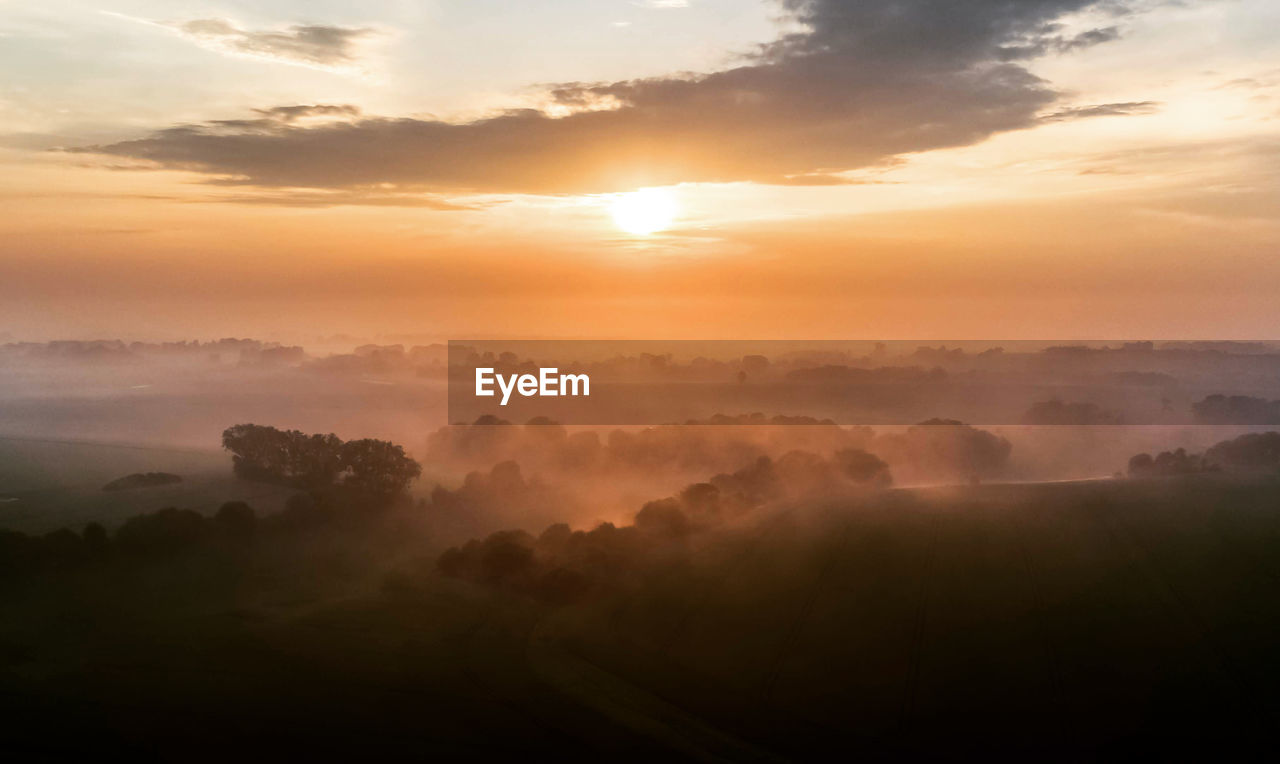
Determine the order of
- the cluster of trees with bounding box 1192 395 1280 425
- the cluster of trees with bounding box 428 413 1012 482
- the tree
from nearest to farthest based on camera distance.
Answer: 1. the tree
2. the cluster of trees with bounding box 428 413 1012 482
3. the cluster of trees with bounding box 1192 395 1280 425

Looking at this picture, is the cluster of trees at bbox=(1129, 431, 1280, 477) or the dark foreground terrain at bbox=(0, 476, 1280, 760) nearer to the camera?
the dark foreground terrain at bbox=(0, 476, 1280, 760)

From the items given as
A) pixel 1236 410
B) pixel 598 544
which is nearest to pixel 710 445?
pixel 598 544

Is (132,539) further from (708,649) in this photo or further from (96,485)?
(708,649)

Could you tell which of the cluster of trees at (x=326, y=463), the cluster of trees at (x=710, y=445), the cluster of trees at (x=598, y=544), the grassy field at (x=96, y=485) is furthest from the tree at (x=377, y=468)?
the cluster of trees at (x=710, y=445)

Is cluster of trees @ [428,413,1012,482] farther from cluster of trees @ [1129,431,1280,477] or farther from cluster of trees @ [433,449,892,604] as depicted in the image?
cluster of trees @ [1129,431,1280,477]

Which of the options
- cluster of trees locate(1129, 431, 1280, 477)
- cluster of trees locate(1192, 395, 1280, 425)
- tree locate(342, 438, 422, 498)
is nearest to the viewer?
tree locate(342, 438, 422, 498)

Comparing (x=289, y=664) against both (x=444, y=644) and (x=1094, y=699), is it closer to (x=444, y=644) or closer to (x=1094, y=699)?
(x=444, y=644)

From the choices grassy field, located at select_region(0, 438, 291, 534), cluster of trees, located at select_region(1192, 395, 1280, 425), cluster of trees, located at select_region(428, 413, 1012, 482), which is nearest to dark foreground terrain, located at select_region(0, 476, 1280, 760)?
grassy field, located at select_region(0, 438, 291, 534)

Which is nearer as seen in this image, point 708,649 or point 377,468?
point 708,649
